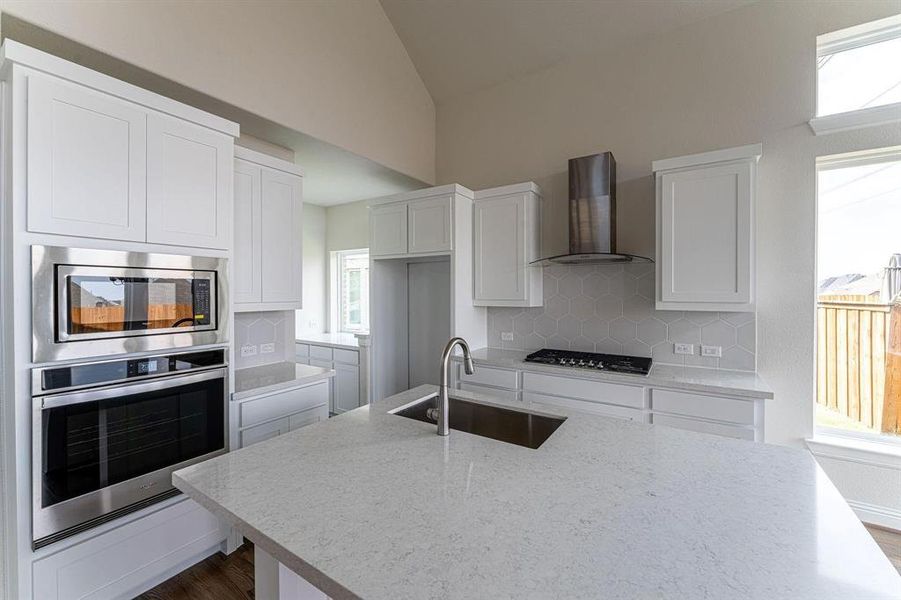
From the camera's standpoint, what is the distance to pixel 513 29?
313 cm

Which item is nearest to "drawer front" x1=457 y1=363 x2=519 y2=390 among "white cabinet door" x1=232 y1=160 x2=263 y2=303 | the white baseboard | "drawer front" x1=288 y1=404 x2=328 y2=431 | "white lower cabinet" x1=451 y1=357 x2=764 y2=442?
"white lower cabinet" x1=451 y1=357 x2=764 y2=442

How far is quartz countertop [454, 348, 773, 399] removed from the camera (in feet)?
7.02

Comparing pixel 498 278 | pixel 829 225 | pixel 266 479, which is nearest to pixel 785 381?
pixel 829 225

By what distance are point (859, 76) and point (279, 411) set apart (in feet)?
13.5

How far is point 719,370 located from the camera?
2.59 metres

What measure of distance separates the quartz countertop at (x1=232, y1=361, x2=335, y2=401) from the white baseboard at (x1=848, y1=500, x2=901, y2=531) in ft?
11.1

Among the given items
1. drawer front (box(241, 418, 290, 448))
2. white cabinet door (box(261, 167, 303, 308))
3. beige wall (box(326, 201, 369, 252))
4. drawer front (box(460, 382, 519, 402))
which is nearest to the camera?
drawer front (box(241, 418, 290, 448))

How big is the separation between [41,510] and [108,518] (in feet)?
0.77

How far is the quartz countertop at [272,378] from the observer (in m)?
2.11

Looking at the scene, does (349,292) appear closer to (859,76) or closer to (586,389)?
(586,389)

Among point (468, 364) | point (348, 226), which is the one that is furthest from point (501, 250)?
point (348, 226)

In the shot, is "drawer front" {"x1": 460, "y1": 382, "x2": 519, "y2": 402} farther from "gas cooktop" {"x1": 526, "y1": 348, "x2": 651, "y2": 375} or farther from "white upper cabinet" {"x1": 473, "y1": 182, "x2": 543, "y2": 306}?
"white upper cabinet" {"x1": 473, "y1": 182, "x2": 543, "y2": 306}

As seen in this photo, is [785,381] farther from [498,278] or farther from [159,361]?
[159,361]

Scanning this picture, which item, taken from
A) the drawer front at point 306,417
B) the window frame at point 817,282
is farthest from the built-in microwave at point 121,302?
the window frame at point 817,282
